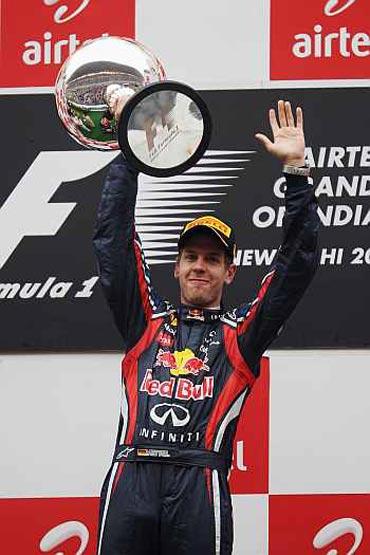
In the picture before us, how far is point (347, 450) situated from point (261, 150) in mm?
827

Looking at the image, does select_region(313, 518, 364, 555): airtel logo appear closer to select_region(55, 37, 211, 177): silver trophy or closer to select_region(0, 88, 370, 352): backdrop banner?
select_region(0, 88, 370, 352): backdrop banner

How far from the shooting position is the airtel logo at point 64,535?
4152 mm

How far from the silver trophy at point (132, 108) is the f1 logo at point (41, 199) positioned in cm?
51

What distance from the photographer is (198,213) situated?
414cm

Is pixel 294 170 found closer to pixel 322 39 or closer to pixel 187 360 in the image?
pixel 187 360

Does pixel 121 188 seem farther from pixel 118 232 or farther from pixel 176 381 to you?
pixel 176 381

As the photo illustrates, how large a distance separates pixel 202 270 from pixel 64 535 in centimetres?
96

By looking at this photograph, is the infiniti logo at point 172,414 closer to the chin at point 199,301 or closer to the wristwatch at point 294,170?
the chin at point 199,301

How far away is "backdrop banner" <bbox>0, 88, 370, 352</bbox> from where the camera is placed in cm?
411

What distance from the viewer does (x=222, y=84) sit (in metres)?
4.12

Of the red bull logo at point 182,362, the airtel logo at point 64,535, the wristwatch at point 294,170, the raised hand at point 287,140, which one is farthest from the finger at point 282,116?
the airtel logo at point 64,535

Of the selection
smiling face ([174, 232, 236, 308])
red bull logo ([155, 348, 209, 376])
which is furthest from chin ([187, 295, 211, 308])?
red bull logo ([155, 348, 209, 376])

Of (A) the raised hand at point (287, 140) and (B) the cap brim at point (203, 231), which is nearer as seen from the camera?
(A) the raised hand at point (287, 140)

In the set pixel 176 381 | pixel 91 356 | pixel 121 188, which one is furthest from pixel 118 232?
pixel 91 356
